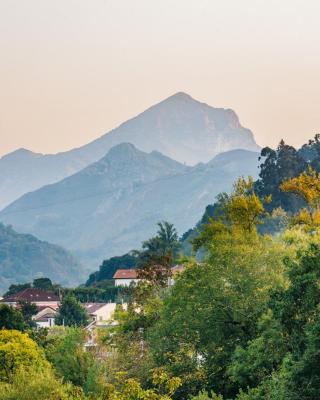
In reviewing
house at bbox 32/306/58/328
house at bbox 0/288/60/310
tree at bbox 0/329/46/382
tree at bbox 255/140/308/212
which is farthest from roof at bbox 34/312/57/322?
tree at bbox 0/329/46/382

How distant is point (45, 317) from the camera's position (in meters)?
151

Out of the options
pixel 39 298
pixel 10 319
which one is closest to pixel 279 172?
pixel 39 298

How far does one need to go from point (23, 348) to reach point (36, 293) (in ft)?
400

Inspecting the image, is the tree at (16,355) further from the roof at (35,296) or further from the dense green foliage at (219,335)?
the roof at (35,296)

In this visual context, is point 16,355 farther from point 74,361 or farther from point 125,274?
point 125,274


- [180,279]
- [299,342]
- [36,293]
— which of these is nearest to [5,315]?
[180,279]

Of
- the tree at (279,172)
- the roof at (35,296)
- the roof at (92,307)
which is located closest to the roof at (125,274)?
the roof at (35,296)

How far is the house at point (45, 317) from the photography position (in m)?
150

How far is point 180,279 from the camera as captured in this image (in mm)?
44438

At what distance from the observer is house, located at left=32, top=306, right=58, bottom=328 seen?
150m

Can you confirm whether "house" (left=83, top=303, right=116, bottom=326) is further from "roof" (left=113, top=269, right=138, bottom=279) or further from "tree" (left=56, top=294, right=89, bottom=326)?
"roof" (left=113, top=269, right=138, bottom=279)

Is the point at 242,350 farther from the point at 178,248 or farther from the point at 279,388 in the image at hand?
the point at 178,248

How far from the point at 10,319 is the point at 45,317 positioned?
244 ft

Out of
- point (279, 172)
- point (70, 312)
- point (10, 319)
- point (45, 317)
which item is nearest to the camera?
point (10, 319)
